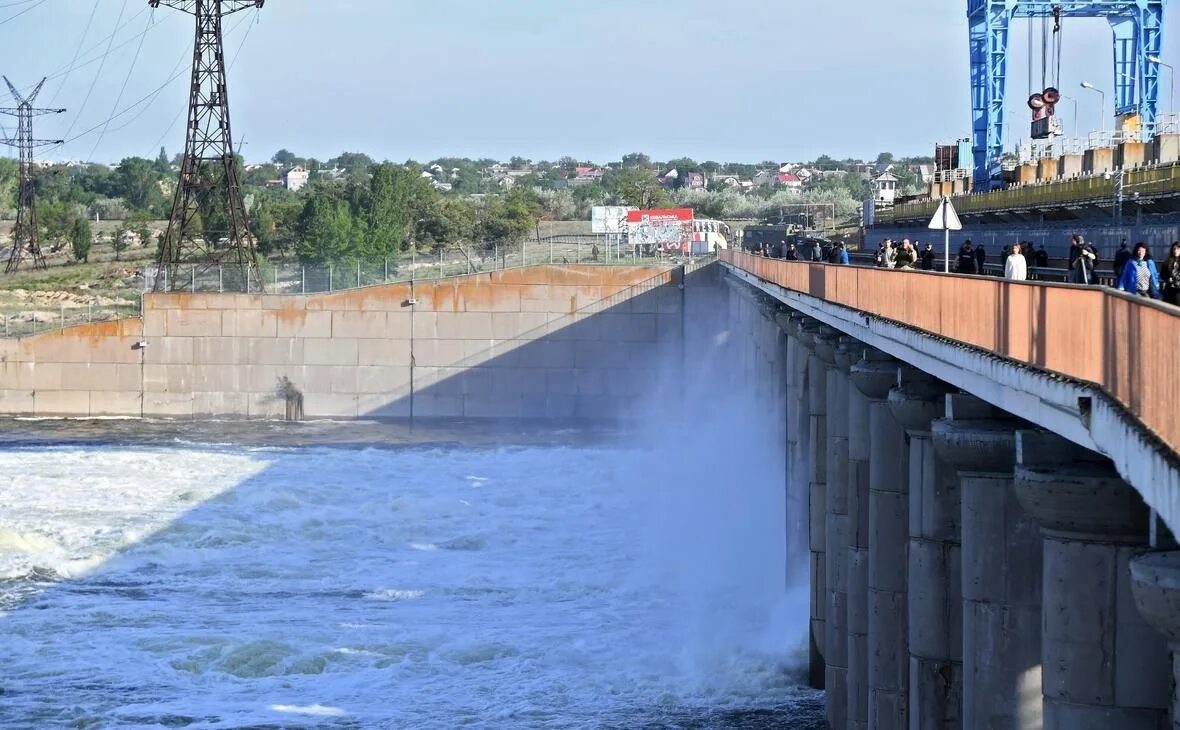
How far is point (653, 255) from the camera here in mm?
85000

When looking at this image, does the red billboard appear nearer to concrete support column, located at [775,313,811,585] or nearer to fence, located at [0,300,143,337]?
fence, located at [0,300,143,337]

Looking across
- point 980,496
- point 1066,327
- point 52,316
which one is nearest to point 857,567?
point 980,496

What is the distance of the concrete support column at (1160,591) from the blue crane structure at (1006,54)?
6143 cm

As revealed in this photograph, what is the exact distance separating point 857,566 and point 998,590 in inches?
369

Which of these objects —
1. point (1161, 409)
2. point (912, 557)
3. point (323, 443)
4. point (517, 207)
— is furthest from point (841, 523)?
point (517, 207)

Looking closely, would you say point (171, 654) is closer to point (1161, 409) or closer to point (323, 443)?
point (1161, 409)

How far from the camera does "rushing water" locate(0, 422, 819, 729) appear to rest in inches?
1112

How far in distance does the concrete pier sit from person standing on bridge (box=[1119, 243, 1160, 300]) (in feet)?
20.3

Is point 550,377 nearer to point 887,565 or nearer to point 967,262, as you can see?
point 967,262

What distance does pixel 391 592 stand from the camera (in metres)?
38.0

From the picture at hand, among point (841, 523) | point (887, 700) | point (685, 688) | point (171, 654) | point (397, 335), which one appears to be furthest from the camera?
point (397, 335)

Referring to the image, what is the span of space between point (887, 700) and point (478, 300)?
176ft

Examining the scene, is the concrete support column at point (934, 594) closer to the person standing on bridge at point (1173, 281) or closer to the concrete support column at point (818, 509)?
the person standing on bridge at point (1173, 281)

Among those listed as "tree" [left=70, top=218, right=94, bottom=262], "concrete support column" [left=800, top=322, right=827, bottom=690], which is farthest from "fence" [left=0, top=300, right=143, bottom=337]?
"concrete support column" [left=800, top=322, right=827, bottom=690]
